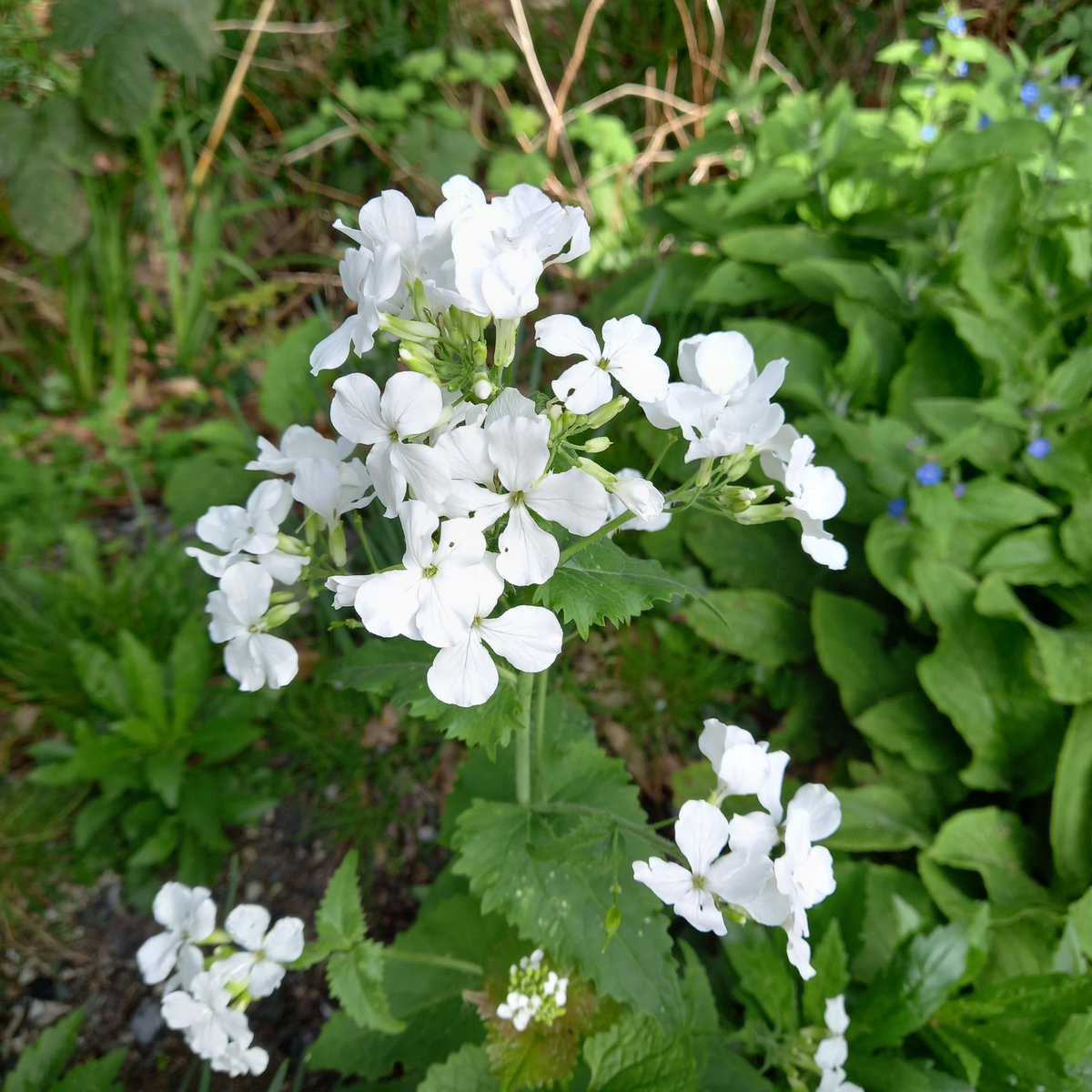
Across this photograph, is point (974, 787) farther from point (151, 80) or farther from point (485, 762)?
point (151, 80)

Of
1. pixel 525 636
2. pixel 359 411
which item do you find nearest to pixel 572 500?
pixel 525 636

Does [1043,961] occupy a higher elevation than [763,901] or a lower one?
lower

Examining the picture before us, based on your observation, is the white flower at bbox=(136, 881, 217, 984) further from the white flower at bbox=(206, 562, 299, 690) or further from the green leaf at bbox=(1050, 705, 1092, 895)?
the green leaf at bbox=(1050, 705, 1092, 895)

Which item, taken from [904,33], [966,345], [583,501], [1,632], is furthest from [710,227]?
[1,632]

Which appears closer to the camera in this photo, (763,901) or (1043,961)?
(763,901)

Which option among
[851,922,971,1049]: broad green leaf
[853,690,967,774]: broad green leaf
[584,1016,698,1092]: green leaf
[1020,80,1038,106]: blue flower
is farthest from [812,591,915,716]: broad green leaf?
[1020,80,1038,106]: blue flower

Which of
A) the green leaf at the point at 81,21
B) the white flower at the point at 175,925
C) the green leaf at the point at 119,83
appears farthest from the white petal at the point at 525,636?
the green leaf at the point at 81,21
